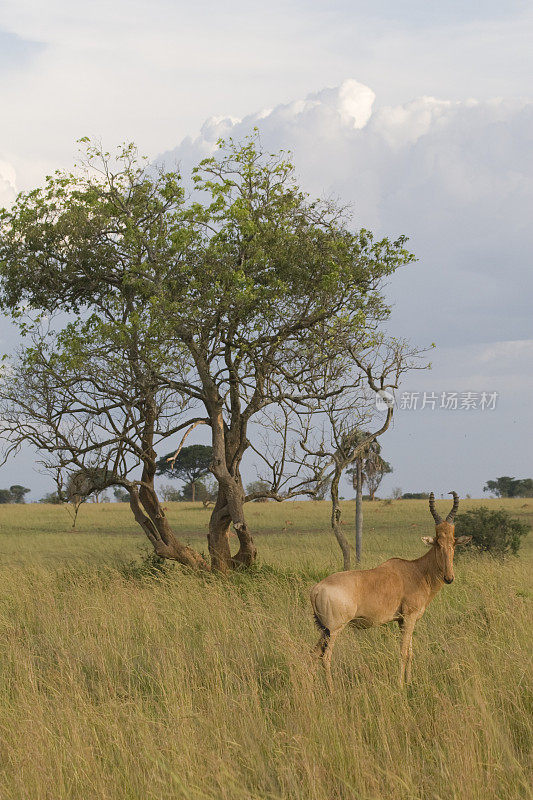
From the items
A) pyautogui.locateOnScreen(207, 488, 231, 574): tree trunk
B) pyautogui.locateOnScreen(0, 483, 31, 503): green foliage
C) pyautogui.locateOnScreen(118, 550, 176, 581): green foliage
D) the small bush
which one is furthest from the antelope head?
pyautogui.locateOnScreen(0, 483, 31, 503): green foliage

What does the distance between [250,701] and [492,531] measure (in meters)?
18.4

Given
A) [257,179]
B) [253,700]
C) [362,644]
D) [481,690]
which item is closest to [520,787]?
[481,690]

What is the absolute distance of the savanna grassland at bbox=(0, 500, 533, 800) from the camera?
5.38 metres

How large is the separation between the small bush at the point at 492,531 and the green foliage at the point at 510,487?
52.9m

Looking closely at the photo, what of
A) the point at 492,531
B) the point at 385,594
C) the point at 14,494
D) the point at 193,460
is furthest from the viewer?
the point at 14,494

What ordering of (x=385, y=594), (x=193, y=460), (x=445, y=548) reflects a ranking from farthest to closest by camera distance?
(x=193, y=460) → (x=445, y=548) → (x=385, y=594)

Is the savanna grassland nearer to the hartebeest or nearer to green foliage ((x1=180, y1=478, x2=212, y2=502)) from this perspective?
the hartebeest

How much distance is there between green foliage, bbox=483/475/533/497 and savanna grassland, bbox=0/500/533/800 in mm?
65133

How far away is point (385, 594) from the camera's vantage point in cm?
796

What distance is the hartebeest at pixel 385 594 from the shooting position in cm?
759

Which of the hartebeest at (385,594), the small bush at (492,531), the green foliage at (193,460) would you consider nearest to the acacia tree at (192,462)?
the green foliage at (193,460)

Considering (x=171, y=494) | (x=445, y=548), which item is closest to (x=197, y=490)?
(x=171, y=494)

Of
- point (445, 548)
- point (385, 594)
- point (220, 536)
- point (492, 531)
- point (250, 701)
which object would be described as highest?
point (445, 548)

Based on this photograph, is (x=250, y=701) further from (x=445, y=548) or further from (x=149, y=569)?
(x=149, y=569)
